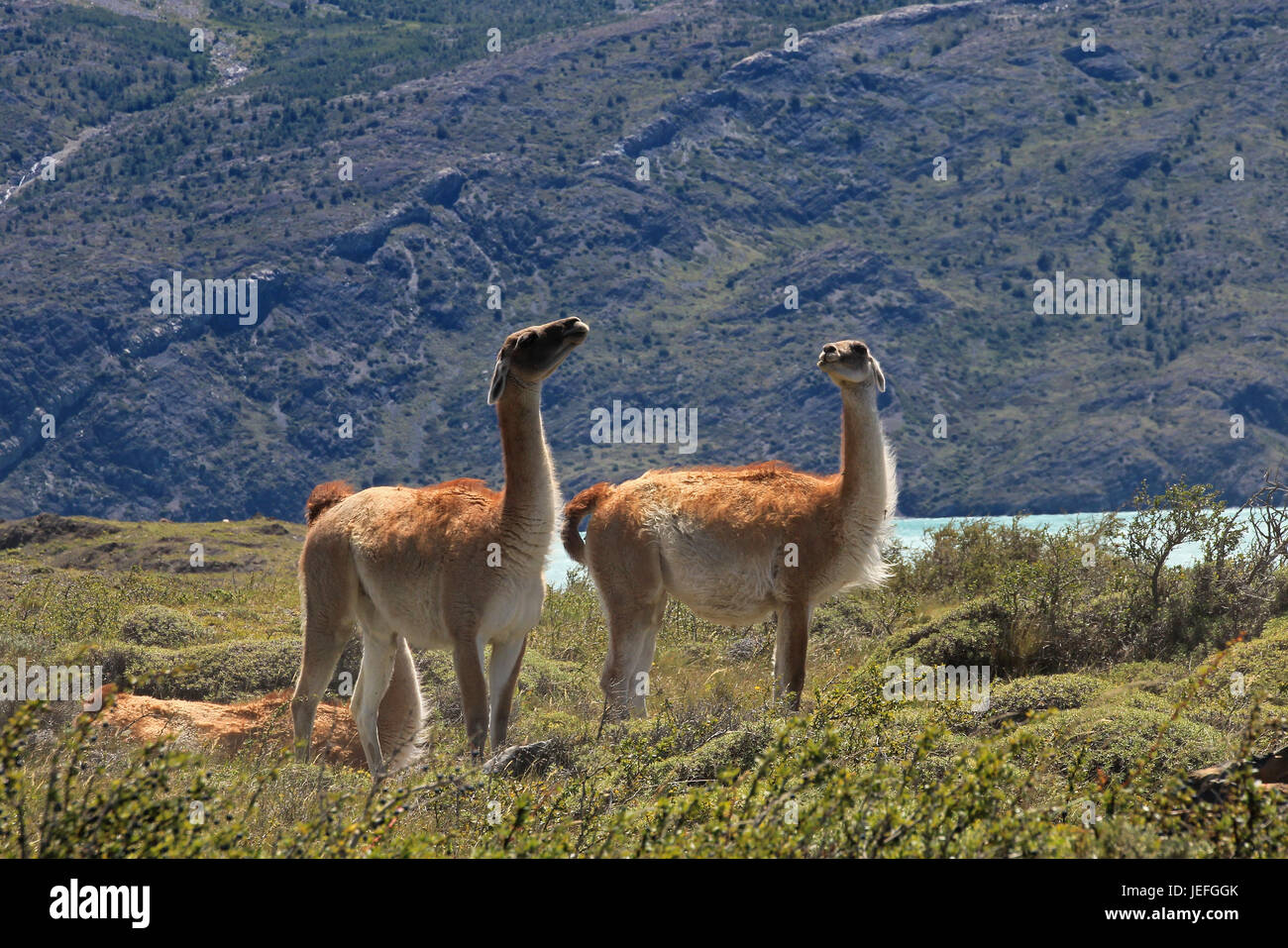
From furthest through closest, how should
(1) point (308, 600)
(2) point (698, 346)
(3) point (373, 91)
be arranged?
(3) point (373, 91)
(2) point (698, 346)
(1) point (308, 600)


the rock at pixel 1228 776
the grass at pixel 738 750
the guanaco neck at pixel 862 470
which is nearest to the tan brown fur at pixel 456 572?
the grass at pixel 738 750

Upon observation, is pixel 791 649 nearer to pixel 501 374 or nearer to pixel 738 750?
pixel 738 750

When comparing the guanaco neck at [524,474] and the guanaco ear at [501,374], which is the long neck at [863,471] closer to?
the guanaco neck at [524,474]

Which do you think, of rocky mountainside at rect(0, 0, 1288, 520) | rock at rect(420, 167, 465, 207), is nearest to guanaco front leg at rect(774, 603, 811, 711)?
rocky mountainside at rect(0, 0, 1288, 520)

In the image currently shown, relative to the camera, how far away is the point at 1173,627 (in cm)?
1135

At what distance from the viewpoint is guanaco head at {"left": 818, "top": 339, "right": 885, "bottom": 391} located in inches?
380

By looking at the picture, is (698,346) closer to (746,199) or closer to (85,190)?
(746,199)

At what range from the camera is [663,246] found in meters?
112

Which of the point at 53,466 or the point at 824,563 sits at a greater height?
the point at 53,466

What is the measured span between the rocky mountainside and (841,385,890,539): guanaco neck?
2883 inches

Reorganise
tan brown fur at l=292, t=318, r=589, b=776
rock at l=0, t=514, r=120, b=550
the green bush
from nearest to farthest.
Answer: tan brown fur at l=292, t=318, r=589, b=776
the green bush
rock at l=0, t=514, r=120, b=550

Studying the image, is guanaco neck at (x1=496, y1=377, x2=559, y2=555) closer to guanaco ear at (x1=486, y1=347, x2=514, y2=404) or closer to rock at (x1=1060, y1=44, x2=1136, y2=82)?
guanaco ear at (x1=486, y1=347, x2=514, y2=404)

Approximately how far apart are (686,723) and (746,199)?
113412 mm
